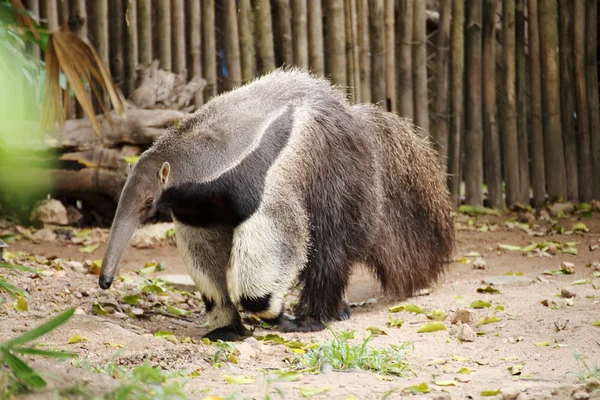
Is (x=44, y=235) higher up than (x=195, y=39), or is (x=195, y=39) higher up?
(x=195, y=39)

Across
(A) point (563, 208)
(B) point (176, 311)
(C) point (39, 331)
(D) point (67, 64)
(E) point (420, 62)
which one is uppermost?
(E) point (420, 62)

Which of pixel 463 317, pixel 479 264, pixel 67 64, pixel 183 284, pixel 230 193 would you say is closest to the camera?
pixel 67 64

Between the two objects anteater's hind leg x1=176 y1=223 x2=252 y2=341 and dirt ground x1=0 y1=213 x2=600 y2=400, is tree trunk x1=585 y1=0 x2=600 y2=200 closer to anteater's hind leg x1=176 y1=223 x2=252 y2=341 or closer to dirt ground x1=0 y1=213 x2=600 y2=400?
dirt ground x1=0 y1=213 x2=600 y2=400

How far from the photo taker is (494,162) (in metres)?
9.44

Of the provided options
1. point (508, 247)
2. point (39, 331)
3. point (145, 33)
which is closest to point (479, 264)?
point (508, 247)

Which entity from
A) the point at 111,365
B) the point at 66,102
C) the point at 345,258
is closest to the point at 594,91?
the point at 345,258

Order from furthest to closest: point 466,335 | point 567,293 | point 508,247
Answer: point 508,247 < point 567,293 < point 466,335

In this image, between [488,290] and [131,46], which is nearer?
[488,290]

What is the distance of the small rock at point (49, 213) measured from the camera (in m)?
8.16

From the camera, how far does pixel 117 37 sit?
330 inches

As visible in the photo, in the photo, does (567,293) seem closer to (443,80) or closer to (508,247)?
(508,247)

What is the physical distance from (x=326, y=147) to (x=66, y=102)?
1.72 meters

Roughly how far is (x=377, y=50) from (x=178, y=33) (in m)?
2.18

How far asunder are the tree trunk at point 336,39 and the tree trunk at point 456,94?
4.64 feet
